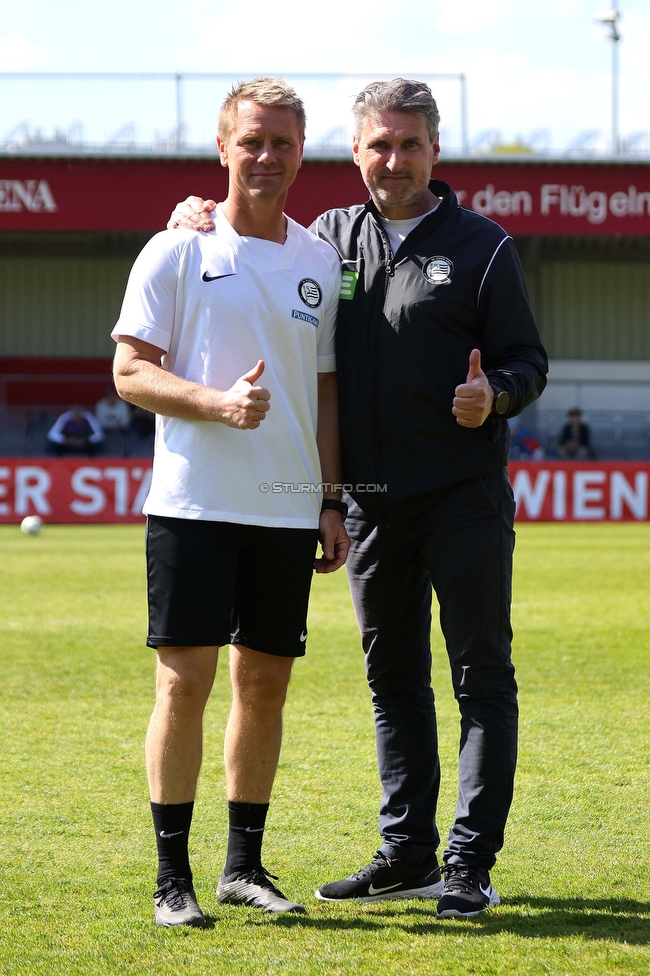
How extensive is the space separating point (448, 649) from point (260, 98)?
1661mm

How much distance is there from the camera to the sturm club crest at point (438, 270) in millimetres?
3312

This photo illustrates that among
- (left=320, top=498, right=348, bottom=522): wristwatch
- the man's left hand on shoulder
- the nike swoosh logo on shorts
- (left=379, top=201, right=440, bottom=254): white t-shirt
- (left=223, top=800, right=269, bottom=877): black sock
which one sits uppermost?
(left=379, top=201, right=440, bottom=254): white t-shirt

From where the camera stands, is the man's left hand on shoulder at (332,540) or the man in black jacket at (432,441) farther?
the man's left hand on shoulder at (332,540)

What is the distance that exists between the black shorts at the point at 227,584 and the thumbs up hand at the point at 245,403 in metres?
0.33

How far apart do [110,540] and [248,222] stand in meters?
12.7

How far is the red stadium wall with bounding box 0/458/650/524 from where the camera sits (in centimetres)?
1856

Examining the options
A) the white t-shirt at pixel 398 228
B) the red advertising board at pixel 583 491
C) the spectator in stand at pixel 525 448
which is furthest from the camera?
the spectator in stand at pixel 525 448

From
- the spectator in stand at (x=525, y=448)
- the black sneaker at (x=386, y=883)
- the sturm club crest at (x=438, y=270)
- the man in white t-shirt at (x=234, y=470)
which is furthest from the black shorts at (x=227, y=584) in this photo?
the spectator in stand at (x=525, y=448)

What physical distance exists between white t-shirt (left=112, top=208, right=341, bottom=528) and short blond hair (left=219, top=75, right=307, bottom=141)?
283mm

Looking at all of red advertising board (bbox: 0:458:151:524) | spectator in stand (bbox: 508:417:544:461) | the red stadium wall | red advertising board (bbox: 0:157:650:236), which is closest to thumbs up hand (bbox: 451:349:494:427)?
the red stadium wall

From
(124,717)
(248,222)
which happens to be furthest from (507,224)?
(248,222)

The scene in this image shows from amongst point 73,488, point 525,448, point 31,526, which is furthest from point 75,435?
point 525,448

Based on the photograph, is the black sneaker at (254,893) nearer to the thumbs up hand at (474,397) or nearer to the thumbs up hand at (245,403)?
the thumbs up hand at (245,403)

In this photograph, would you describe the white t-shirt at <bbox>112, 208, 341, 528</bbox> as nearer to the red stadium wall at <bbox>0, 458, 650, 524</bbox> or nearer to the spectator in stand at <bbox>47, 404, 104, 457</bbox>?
the red stadium wall at <bbox>0, 458, 650, 524</bbox>
